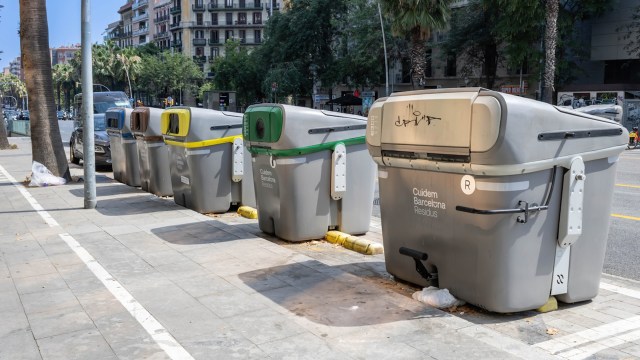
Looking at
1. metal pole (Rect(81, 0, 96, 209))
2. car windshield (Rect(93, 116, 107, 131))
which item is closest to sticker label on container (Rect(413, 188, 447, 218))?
metal pole (Rect(81, 0, 96, 209))

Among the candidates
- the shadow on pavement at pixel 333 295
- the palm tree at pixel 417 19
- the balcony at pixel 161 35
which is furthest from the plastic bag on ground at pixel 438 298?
the balcony at pixel 161 35

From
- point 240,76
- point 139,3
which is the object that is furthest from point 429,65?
point 139,3

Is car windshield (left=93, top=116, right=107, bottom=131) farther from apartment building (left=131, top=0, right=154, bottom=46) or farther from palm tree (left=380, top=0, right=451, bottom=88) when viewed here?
apartment building (left=131, top=0, right=154, bottom=46)

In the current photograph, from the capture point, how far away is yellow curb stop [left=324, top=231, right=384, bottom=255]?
6.81 metres

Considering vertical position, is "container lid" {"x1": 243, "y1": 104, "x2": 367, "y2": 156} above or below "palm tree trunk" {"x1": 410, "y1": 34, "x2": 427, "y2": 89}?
below

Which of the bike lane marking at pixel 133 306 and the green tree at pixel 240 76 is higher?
the green tree at pixel 240 76

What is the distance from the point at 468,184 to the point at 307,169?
9.36 feet

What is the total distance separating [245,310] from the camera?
15.9 feet

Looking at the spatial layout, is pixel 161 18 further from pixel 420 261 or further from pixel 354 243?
pixel 420 261

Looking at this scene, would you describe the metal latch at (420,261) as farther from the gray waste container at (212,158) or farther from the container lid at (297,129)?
the gray waste container at (212,158)

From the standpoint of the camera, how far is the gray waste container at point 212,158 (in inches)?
354

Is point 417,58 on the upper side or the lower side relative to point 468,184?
upper

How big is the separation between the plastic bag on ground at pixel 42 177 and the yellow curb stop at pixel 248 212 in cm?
596

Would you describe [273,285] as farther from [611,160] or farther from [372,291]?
[611,160]
